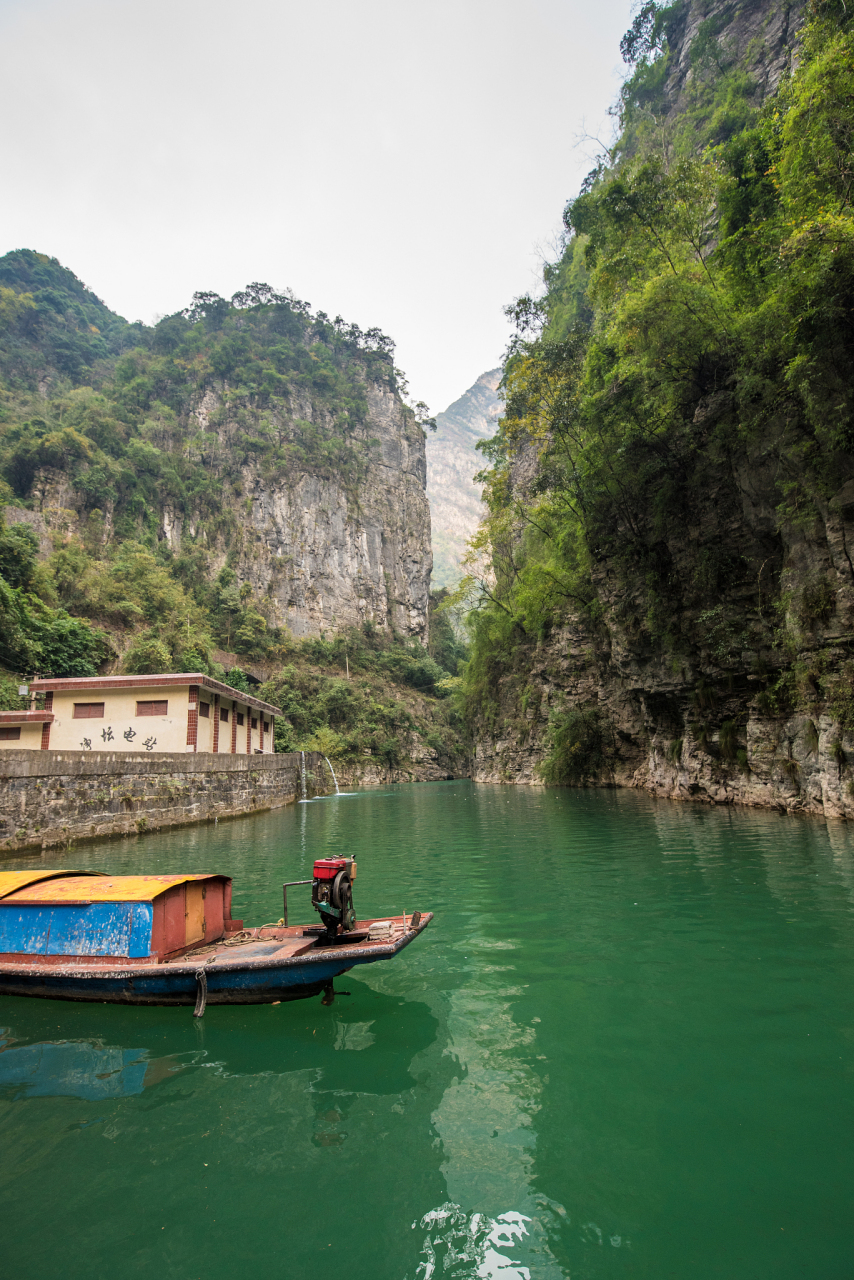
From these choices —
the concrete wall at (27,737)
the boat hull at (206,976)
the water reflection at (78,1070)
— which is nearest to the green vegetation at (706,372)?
the boat hull at (206,976)

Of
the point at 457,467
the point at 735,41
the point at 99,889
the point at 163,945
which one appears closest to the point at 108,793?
the point at 99,889

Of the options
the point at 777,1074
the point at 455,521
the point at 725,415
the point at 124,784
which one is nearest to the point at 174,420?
the point at 124,784

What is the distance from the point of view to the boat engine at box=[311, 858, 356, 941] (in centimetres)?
471

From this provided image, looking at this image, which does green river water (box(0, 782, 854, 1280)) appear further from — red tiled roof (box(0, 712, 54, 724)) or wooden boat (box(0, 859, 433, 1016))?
red tiled roof (box(0, 712, 54, 724))

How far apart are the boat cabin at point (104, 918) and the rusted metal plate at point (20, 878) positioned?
0.04ft

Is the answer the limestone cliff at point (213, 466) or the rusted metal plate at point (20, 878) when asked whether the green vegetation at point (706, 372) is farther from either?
the limestone cliff at point (213, 466)

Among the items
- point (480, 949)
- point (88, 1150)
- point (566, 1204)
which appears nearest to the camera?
point (566, 1204)

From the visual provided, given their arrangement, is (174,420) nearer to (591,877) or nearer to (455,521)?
(591,877)

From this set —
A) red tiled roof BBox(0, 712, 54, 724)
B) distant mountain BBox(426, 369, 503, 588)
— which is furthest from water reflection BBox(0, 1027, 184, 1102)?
distant mountain BBox(426, 369, 503, 588)

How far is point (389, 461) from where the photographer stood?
229 feet

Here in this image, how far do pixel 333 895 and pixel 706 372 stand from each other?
15.4 metres

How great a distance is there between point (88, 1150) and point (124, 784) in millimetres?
12862

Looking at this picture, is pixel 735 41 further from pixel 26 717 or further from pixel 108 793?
pixel 26 717

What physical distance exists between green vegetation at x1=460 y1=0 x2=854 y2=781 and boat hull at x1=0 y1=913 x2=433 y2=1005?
10.7 m
